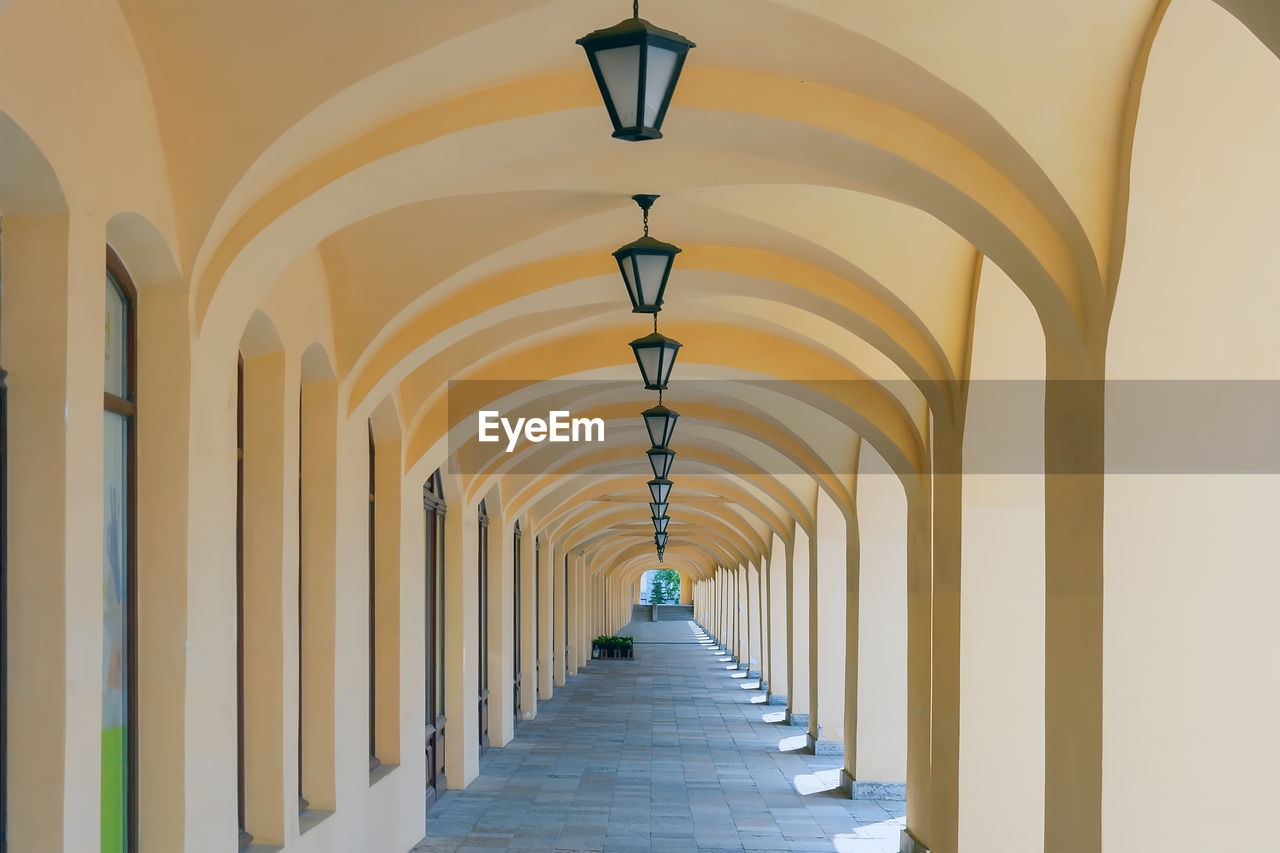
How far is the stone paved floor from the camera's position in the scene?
12.1 m

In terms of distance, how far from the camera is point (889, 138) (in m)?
5.89

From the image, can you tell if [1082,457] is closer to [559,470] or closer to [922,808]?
[922,808]

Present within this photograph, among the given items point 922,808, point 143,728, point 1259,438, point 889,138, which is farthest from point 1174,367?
point 922,808

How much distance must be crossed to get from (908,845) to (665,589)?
9487 cm

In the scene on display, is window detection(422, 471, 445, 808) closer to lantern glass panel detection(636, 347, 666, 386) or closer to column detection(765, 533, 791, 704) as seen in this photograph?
lantern glass panel detection(636, 347, 666, 386)

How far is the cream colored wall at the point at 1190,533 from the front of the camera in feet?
16.7

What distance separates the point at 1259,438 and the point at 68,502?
4886 mm

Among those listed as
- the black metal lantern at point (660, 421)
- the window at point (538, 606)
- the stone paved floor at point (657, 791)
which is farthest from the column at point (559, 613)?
the black metal lantern at point (660, 421)

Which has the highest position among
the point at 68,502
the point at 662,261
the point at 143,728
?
the point at 662,261

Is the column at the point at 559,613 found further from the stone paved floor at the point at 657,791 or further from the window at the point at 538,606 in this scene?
the stone paved floor at the point at 657,791

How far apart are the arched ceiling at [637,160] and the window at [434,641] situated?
15.3 ft

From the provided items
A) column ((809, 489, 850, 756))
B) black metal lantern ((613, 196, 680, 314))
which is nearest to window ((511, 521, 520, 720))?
column ((809, 489, 850, 756))

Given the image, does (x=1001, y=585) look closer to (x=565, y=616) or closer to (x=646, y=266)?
(x=646, y=266)

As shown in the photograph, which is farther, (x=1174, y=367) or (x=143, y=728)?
(x=143, y=728)
